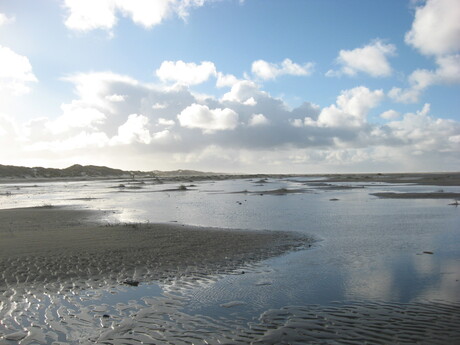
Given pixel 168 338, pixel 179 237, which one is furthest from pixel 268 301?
pixel 179 237

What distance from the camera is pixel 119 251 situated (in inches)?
631

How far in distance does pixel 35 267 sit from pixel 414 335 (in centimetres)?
1262

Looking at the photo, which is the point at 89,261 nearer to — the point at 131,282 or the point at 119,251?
the point at 119,251

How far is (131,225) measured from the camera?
23.5m

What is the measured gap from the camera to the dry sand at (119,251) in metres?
12.5

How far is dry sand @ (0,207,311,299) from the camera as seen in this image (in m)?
12.5

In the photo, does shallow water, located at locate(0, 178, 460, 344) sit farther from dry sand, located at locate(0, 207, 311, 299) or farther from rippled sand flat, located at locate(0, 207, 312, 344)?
dry sand, located at locate(0, 207, 311, 299)

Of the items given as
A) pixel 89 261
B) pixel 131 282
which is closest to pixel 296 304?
pixel 131 282

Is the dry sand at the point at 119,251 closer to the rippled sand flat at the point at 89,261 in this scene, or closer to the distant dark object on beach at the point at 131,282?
the rippled sand flat at the point at 89,261

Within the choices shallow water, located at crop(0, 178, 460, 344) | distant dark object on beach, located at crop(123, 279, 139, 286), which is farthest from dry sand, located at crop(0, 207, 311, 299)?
shallow water, located at crop(0, 178, 460, 344)

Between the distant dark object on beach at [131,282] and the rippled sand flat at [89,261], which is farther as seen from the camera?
the distant dark object on beach at [131,282]

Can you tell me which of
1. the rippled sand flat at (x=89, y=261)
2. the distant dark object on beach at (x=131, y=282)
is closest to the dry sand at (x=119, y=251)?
the rippled sand flat at (x=89, y=261)

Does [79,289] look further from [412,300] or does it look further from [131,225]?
[131,225]

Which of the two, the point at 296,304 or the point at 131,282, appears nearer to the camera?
the point at 296,304
